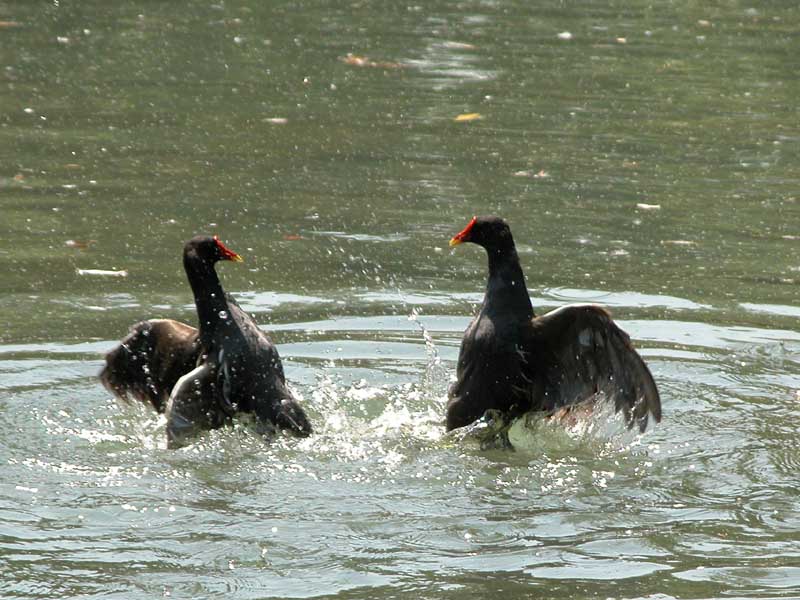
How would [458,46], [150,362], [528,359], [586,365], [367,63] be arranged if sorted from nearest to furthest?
[586,365], [528,359], [150,362], [367,63], [458,46]

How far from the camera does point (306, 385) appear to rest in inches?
327

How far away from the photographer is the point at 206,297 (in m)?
7.52

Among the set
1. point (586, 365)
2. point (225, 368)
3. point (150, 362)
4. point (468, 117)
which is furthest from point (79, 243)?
point (468, 117)

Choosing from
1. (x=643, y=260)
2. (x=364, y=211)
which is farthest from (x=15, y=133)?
(x=643, y=260)

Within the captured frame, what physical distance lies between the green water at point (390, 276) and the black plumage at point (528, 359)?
0.80 feet

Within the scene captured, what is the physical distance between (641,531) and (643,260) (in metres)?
4.19

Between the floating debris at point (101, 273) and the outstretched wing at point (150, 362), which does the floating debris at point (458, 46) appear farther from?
the outstretched wing at point (150, 362)

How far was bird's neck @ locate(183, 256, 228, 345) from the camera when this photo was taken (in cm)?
753

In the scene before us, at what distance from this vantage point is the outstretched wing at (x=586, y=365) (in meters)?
7.26

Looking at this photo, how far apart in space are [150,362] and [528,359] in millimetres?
1947

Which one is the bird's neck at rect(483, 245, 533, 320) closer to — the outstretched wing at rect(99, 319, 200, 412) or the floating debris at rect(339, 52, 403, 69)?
the outstretched wing at rect(99, 319, 200, 412)

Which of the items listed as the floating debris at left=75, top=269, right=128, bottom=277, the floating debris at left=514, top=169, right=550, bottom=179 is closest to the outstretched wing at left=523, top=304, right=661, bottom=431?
the floating debris at left=75, top=269, right=128, bottom=277

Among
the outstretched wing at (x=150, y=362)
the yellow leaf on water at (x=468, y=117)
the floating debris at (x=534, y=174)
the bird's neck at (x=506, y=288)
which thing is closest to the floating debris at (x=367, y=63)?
the yellow leaf on water at (x=468, y=117)

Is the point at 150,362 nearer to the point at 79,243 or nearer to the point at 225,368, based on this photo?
the point at 225,368
